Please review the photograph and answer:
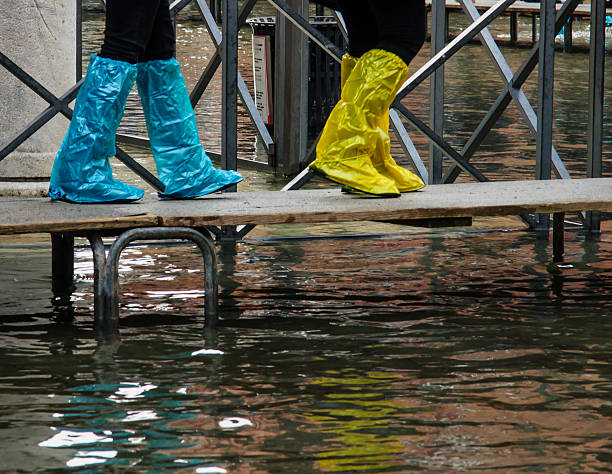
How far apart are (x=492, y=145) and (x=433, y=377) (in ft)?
23.8

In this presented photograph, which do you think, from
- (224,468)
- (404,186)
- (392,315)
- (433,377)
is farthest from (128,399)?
(404,186)

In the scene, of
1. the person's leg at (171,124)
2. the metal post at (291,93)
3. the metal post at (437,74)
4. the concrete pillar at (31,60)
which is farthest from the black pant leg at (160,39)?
the metal post at (291,93)

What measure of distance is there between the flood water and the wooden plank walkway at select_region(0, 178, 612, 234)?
1.64 ft

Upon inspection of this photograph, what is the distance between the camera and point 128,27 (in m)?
4.98

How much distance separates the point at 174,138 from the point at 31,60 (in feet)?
7.28

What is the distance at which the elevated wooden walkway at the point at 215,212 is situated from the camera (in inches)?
192

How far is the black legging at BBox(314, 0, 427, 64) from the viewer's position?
17.3ft

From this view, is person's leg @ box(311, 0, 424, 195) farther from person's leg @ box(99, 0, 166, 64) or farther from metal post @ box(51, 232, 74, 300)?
metal post @ box(51, 232, 74, 300)

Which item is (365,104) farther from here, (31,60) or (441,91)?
(31,60)

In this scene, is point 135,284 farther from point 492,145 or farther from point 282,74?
point 492,145

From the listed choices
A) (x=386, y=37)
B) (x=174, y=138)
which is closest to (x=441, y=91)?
(x=386, y=37)

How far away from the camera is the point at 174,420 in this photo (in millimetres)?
4039

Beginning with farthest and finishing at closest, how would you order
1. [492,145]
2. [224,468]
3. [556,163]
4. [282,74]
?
[492,145], [282,74], [556,163], [224,468]

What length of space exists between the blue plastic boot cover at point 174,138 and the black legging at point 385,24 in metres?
0.80
